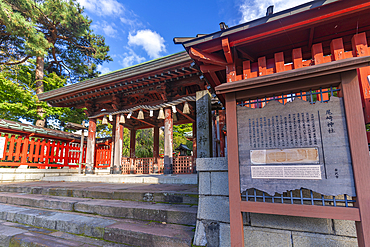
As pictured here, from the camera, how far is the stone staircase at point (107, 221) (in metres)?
3.16

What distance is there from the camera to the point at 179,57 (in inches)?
268

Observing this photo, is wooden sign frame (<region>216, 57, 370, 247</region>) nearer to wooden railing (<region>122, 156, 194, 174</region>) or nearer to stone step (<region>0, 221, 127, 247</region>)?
stone step (<region>0, 221, 127, 247</region>)

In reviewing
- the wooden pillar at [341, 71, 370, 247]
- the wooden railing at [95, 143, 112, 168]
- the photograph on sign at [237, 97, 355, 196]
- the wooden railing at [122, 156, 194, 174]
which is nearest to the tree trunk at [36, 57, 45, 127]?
the wooden railing at [95, 143, 112, 168]

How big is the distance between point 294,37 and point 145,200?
4.35 metres

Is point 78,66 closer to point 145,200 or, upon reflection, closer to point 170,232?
point 145,200

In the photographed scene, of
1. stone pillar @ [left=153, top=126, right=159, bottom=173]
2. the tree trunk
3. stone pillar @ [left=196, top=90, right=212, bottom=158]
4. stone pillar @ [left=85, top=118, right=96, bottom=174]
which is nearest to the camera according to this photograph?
stone pillar @ [left=196, top=90, right=212, bottom=158]

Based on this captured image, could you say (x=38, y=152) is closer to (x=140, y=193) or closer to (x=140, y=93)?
(x=140, y=93)

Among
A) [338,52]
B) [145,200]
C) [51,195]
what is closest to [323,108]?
[338,52]

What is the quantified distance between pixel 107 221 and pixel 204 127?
10.3ft

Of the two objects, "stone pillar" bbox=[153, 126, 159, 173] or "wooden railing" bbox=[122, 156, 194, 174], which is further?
"stone pillar" bbox=[153, 126, 159, 173]

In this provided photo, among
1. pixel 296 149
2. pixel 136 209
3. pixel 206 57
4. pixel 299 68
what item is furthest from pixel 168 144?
pixel 299 68

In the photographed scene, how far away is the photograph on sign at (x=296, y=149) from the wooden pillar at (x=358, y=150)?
57 millimetres

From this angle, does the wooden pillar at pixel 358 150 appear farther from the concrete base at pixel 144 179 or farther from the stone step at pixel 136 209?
the concrete base at pixel 144 179

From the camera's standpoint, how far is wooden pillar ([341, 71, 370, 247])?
77.8 inches
